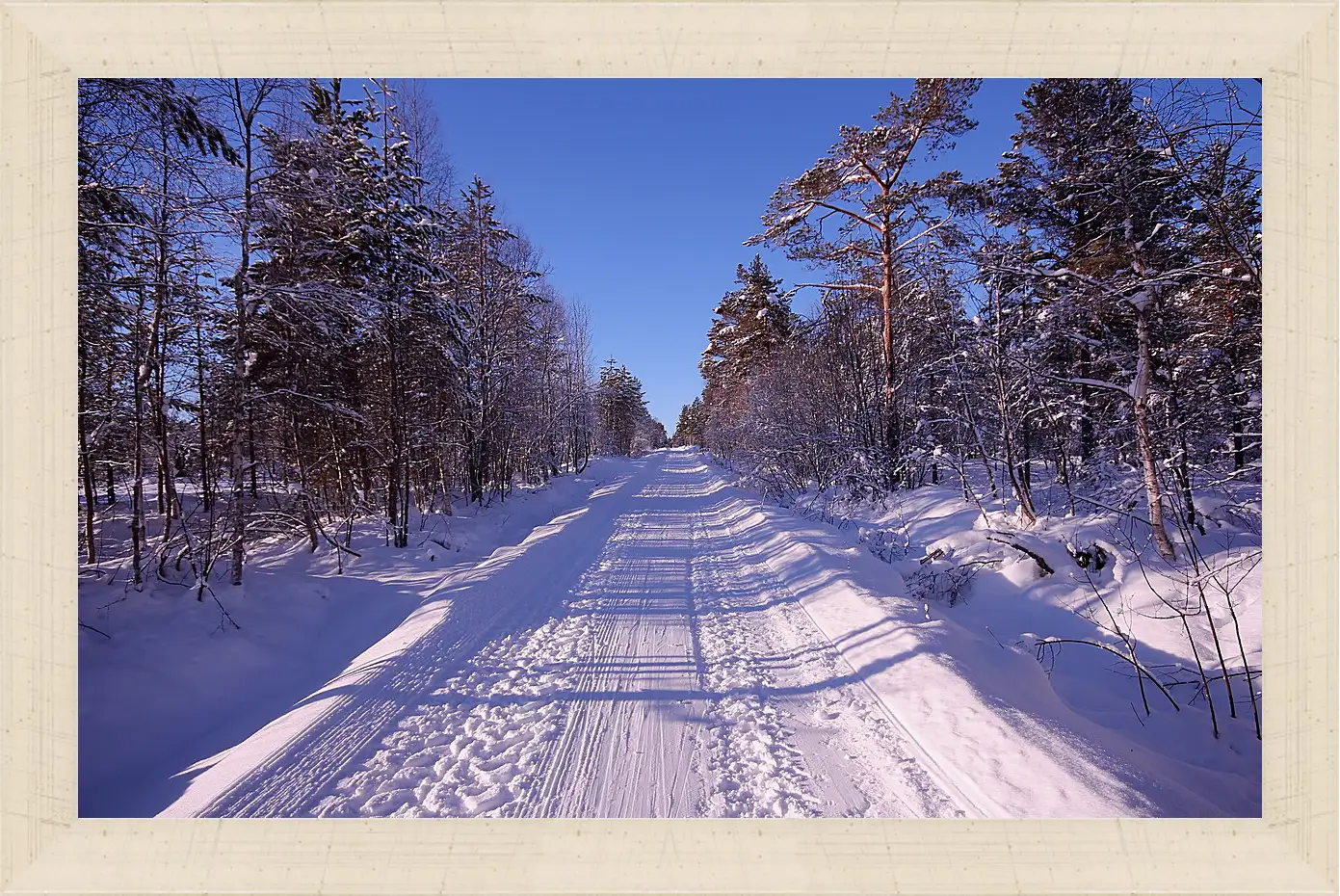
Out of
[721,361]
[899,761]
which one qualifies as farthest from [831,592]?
[721,361]

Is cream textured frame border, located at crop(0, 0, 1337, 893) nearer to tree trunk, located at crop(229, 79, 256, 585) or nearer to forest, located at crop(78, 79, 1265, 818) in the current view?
forest, located at crop(78, 79, 1265, 818)

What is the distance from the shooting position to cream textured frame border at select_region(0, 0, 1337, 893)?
1465 mm

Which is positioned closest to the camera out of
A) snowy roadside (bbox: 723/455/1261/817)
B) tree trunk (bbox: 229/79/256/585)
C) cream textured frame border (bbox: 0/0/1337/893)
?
cream textured frame border (bbox: 0/0/1337/893)

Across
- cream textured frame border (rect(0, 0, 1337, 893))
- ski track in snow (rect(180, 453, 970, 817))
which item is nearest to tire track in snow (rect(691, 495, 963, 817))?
ski track in snow (rect(180, 453, 970, 817))

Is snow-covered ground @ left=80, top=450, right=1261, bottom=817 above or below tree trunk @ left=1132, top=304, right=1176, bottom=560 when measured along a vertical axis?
below

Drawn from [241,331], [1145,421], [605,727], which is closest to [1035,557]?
[1145,421]

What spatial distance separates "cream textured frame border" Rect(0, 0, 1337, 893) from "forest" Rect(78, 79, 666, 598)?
146 cm
